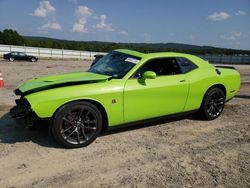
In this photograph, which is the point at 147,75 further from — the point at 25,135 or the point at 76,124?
the point at 25,135

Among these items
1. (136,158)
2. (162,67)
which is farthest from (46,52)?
(136,158)

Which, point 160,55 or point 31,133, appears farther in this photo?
point 160,55

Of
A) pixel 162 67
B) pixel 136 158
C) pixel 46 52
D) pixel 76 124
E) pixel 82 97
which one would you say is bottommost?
pixel 136 158

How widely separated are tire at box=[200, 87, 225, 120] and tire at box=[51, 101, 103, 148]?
101 inches

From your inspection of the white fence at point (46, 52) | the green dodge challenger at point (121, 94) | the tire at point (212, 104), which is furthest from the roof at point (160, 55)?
the white fence at point (46, 52)

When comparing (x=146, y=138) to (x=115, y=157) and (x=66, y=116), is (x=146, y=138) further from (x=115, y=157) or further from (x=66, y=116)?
(x=66, y=116)

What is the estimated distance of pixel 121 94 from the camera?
4.73m

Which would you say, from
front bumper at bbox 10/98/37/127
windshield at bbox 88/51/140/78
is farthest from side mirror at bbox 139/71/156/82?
front bumper at bbox 10/98/37/127

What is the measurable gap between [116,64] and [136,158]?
6.61 feet

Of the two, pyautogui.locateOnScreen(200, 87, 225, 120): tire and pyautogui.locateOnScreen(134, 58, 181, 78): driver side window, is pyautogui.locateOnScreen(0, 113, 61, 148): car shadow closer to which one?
pyautogui.locateOnScreen(134, 58, 181, 78): driver side window

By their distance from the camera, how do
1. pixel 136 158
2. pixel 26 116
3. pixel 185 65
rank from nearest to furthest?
pixel 136 158 → pixel 26 116 → pixel 185 65

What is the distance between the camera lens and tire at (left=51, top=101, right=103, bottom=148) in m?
4.30

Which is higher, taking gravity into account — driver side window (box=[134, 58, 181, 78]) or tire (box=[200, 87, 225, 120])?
driver side window (box=[134, 58, 181, 78])

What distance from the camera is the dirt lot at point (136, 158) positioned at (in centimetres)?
354
